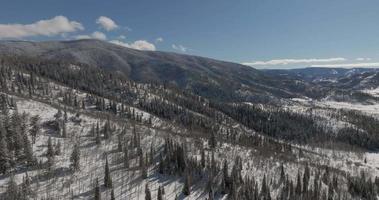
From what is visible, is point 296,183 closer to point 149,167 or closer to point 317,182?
point 317,182

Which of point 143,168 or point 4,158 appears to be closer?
point 4,158

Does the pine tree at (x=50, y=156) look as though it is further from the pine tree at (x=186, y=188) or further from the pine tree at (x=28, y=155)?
the pine tree at (x=186, y=188)

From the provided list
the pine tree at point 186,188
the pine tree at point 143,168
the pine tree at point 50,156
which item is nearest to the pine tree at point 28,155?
the pine tree at point 50,156

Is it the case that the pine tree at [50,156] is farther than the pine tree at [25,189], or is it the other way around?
the pine tree at [50,156]

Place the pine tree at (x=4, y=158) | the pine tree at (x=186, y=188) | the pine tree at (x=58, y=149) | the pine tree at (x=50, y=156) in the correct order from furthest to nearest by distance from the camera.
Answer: the pine tree at (x=58, y=149) < the pine tree at (x=50, y=156) < the pine tree at (x=186, y=188) < the pine tree at (x=4, y=158)

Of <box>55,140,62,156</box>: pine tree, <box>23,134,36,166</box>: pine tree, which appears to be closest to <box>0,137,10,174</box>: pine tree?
<box>23,134,36,166</box>: pine tree

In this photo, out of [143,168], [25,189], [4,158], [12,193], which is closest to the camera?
[12,193]

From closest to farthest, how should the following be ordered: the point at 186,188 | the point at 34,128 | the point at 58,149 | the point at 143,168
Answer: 1. the point at 186,188
2. the point at 143,168
3. the point at 58,149
4. the point at 34,128

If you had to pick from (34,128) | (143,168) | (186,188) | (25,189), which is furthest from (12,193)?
(186,188)

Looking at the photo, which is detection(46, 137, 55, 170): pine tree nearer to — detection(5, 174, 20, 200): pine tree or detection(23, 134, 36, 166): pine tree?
detection(23, 134, 36, 166): pine tree

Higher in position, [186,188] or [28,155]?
[28,155]

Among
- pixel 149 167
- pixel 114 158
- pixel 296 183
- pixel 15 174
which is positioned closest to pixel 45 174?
pixel 15 174

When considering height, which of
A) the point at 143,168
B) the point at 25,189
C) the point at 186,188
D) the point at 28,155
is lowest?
the point at 186,188

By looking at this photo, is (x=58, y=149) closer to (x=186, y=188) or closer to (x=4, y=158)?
(x=4, y=158)
